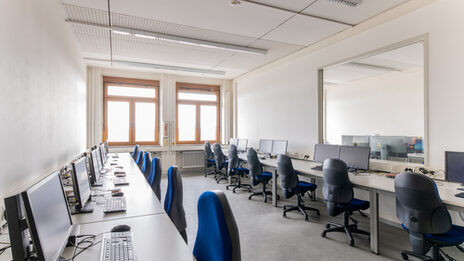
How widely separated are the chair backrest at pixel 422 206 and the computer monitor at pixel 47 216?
2.68 m

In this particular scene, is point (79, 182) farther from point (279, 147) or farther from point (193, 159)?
point (193, 159)

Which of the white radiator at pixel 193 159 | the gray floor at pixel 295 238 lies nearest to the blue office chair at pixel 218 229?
→ the gray floor at pixel 295 238

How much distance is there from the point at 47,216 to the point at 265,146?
5.12 m

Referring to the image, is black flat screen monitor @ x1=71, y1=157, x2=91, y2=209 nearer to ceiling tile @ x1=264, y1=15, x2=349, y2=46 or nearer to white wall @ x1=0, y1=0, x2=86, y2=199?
white wall @ x1=0, y1=0, x2=86, y2=199

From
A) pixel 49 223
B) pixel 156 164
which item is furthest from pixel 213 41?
pixel 49 223

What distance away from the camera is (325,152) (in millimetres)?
4074

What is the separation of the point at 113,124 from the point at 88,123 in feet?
2.28

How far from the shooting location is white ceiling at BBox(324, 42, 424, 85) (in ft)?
14.6

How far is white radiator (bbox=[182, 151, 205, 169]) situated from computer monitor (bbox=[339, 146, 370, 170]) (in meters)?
4.84

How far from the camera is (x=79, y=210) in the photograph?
74.3 inches

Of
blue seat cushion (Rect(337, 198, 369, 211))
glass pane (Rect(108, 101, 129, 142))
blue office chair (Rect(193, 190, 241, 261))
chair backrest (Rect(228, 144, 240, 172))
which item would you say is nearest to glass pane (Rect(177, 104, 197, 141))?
glass pane (Rect(108, 101, 129, 142))

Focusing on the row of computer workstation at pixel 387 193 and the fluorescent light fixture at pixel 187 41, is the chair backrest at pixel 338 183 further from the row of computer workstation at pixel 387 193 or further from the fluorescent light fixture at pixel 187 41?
the fluorescent light fixture at pixel 187 41

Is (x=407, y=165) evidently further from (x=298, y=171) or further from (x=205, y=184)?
(x=205, y=184)

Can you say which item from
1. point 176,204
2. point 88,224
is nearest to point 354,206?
point 176,204
